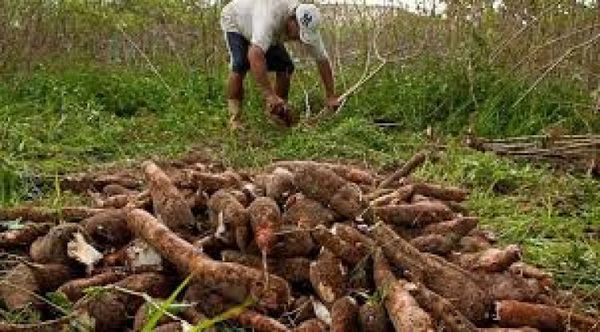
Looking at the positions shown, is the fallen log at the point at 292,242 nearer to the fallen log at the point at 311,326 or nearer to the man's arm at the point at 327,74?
the fallen log at the point at 311,326

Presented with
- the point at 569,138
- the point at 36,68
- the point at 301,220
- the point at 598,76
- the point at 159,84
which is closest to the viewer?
the point at 301,220

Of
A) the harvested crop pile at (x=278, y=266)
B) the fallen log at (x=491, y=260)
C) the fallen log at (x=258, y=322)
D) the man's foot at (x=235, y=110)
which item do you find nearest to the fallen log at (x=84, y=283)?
the harvested crop pile at (x=278, y=266)

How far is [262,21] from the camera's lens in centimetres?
595

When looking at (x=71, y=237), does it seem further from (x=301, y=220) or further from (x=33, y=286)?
(x=301, y=220)

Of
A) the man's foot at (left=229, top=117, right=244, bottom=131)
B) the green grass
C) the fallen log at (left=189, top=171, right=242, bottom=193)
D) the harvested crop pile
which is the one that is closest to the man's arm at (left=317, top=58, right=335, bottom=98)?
the green grass

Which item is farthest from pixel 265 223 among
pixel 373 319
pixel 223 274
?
pixel 373 319

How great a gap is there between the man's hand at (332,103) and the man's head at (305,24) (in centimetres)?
52

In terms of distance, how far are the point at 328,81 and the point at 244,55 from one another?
0.66 meters

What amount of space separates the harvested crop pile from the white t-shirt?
125 inches

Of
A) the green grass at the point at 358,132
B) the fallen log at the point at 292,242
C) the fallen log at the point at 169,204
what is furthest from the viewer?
the green grass at the point at 358,132

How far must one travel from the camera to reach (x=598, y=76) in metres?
6.16

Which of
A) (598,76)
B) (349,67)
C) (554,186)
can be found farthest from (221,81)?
(554,186)

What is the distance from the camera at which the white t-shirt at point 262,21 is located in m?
5.95

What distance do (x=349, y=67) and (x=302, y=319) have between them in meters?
5.56
